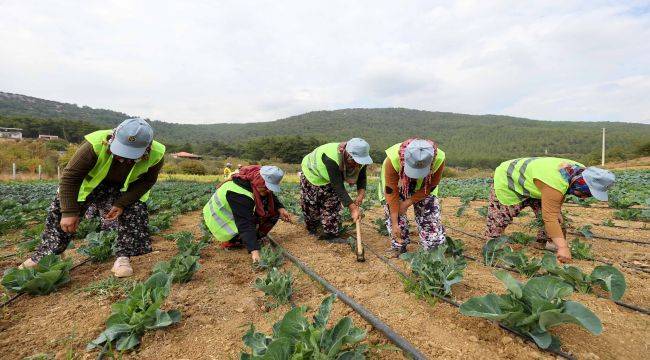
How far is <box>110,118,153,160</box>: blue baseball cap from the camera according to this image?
8.95ft

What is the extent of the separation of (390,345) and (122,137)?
2.44 metres

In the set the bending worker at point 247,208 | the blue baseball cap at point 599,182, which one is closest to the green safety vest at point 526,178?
the blue baseball cap at point 599,182

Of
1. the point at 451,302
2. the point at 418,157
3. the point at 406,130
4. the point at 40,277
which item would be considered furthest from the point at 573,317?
the point at 406,130

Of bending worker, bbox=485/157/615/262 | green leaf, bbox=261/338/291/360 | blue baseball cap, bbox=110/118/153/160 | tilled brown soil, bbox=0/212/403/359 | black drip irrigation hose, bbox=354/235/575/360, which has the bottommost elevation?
tilled brown soil, bbox=0/212/403/359

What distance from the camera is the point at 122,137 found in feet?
8.94

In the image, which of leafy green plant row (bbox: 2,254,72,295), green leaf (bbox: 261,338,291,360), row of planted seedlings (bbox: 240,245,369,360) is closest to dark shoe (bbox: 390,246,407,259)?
row of planted seedlings (bbox: 240,245,369,360)

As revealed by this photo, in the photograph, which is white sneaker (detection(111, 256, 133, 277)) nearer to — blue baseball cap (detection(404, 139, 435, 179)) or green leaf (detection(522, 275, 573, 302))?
blue baseball cap (detection(404, 139, 435, 179))

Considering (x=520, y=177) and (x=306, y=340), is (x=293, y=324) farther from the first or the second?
(x=520, y=177)

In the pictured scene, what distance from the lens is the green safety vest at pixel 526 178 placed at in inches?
132

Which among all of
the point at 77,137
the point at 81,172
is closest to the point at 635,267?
the point at 81,172

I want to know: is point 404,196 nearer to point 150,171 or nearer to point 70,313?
point 150,171

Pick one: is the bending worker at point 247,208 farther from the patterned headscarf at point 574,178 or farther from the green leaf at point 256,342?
the patterned headscarf at point 574,178

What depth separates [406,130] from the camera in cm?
9375

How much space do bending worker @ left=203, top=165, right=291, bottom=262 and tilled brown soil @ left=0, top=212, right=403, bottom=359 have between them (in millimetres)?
437
